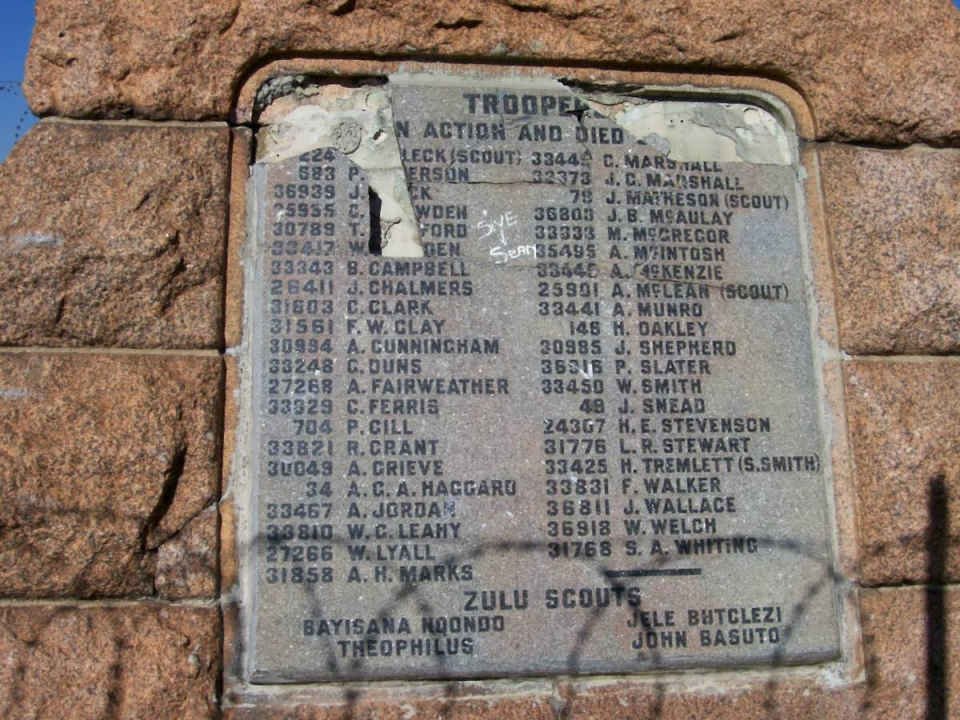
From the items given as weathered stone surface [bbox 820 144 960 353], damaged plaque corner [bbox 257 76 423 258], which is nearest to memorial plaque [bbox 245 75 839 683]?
damaged plaque corner [bbox 257 76 423 258]

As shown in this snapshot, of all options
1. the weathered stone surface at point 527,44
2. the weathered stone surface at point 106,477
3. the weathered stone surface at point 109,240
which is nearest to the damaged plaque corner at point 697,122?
the weathered stone surface at point 527,44

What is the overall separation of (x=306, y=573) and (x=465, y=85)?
5.47ft

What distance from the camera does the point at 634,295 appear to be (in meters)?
2.82

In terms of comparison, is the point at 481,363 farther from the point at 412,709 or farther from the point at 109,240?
the point at 109,240

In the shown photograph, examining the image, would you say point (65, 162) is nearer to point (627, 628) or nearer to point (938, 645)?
point (627, 628)

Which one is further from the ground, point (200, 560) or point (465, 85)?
point (465, 85)

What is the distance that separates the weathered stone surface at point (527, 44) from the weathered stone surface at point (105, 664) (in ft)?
5.13

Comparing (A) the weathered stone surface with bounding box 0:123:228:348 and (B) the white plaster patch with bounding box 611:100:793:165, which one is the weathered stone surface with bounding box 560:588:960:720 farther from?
(A) the weathered stone surface with bounding box 0:123:228:348

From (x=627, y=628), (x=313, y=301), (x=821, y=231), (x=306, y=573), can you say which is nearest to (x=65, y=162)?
(x=313, y=301)

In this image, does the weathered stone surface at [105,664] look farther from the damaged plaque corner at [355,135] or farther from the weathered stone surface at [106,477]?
the damaged plaque corner at [355,135]

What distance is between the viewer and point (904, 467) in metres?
2.78

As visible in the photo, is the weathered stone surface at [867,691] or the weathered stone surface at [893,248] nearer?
the weathered stone surface at [867,691]

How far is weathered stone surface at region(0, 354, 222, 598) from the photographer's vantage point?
2480 mm

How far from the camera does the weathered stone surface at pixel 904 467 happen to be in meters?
2.74
